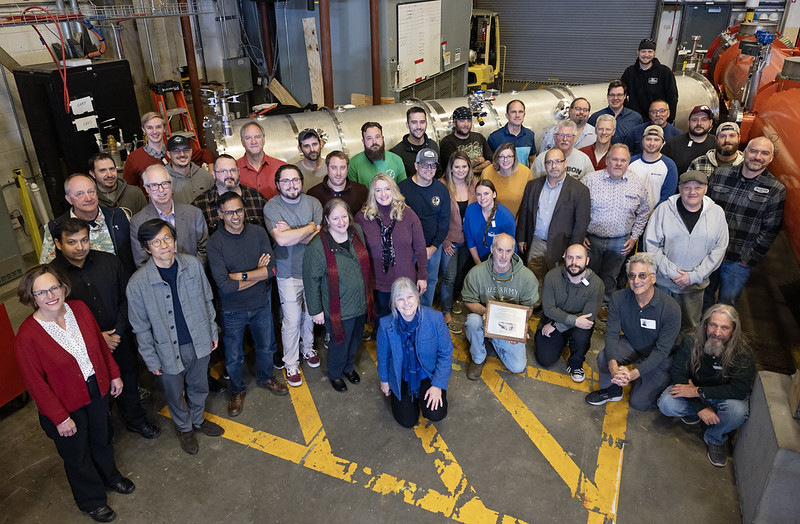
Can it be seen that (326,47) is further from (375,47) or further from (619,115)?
(619,115)

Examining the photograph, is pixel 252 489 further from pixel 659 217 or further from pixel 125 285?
pixel 659 217

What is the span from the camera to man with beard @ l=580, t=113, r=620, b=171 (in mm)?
5340

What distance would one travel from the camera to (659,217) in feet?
15.2

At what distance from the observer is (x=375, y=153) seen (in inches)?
204

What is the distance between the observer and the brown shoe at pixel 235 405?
14.6 feet

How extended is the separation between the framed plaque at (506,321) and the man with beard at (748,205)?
1983mm

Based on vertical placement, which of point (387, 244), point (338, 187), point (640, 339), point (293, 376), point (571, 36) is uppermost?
point (571, 36)

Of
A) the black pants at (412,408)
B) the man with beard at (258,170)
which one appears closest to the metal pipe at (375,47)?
the man with beard at (258,170)

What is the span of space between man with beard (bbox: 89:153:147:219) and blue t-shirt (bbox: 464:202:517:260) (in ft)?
9.49

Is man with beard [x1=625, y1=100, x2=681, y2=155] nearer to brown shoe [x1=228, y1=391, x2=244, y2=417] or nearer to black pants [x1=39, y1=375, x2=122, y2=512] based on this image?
brown shoe [x1=228, y1=391, x2=244, y2=417]

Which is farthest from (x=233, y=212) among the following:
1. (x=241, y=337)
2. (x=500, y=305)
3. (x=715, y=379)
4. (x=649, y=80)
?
(x=649, y=80)

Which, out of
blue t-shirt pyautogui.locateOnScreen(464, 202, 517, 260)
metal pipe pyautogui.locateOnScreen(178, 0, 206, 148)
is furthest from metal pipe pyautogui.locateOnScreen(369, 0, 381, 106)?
blue t-shirt pyautogui.locateOnScreen(464, 202, 517, 260)

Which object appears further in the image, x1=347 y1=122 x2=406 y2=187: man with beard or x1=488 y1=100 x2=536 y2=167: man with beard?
x1=488 y1=100 x2=536 y2=167: man with beard

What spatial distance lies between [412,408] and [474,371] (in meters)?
0.84
